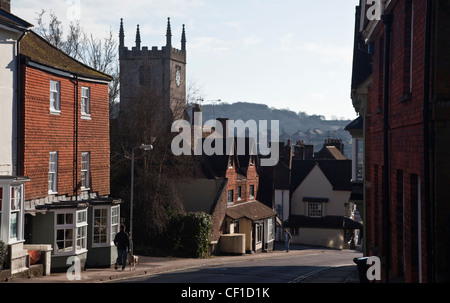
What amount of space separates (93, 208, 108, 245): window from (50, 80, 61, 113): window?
5071 mm

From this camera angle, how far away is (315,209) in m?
62.2

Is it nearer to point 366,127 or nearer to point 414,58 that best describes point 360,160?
point 366,127

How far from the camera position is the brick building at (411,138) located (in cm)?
841

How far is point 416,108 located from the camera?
9758mm

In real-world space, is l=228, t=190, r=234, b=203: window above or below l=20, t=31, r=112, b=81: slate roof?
below

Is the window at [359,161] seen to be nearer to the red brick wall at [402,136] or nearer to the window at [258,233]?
the red brick wall at [402,136]

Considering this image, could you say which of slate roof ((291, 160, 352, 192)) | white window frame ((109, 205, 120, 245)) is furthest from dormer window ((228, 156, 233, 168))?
white window frame ((109, 205, 120, 245))

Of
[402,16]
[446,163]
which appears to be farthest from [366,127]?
[446,163]

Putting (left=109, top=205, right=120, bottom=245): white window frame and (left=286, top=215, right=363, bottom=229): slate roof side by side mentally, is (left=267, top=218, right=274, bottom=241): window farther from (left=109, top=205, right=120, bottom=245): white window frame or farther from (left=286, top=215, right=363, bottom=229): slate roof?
(left=109, top=205, right=120, bottom=245): white window frame

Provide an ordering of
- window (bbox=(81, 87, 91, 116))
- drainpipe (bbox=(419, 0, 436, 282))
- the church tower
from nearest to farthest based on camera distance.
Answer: drainpipe (bbox=(419, 0, 436, 282)), window (bbox=(81, 87, 91, 116)), the church tower

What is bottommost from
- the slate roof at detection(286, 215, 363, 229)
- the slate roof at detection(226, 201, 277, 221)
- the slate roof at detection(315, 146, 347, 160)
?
the slate roof at detection(286, 215, 363, 229)

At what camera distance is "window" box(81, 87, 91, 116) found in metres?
27.6

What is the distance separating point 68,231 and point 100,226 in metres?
2.42

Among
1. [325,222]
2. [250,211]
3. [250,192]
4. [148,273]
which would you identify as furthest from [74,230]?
[325,222]
